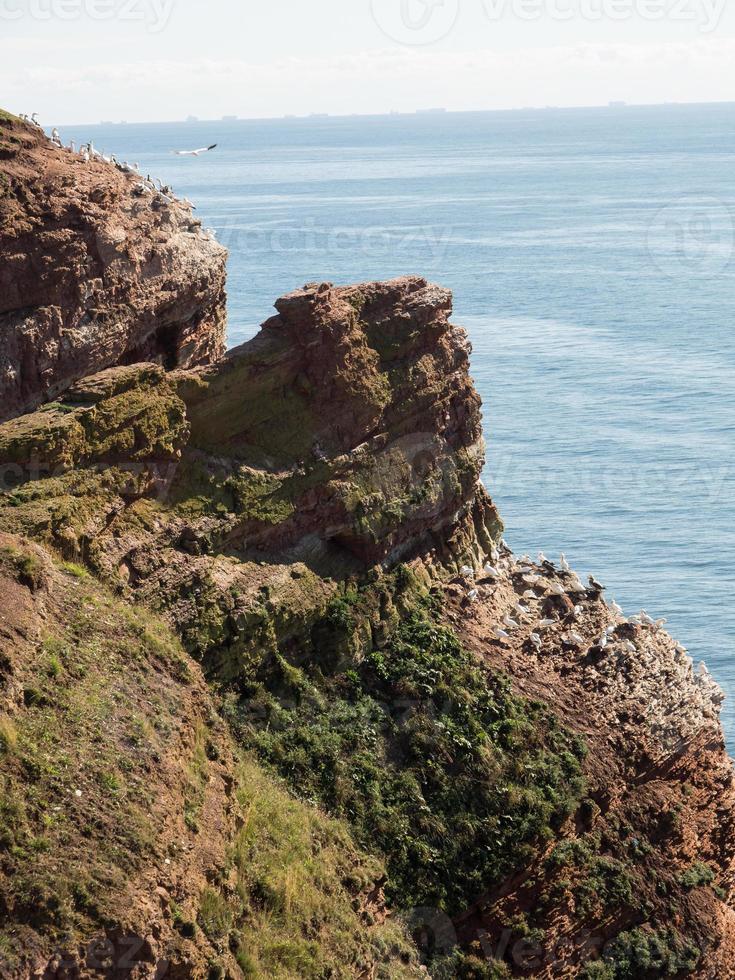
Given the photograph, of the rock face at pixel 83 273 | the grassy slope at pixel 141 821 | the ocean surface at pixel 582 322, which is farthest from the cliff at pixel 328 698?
the ocean surface at pixel 582 322

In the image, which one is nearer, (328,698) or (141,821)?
(141,821)

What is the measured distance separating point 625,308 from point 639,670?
79300mm

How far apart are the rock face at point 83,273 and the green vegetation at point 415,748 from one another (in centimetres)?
762

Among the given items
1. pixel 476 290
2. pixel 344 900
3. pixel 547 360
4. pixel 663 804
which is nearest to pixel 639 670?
pixel 663 804

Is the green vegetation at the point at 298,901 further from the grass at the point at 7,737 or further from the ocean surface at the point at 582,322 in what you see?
the ocean surface at the point at 582,322

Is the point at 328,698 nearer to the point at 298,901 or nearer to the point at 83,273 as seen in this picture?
the point at 298,901

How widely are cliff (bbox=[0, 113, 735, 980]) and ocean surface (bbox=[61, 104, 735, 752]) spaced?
18.9 metres

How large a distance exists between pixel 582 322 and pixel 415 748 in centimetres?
8040

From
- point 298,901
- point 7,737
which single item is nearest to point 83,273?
point 7,737

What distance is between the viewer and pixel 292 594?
2852 centimetres

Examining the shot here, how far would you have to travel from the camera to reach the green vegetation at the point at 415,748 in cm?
2688

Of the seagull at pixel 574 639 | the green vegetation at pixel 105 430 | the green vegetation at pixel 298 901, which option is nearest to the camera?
the green vegetation at pixel 298 901

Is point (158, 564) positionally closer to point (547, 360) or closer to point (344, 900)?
point (344, 900)

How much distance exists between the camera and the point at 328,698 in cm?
2864
